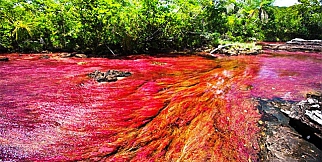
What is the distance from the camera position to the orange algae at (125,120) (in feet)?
8.85

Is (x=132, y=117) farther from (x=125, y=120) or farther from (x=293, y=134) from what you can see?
(x=293, y=134)

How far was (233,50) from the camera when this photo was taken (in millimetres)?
15000

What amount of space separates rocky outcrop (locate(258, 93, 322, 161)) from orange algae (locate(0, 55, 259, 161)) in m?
0.20

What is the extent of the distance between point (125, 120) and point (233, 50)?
13.1m

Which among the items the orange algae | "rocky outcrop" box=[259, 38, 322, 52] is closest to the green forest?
the orange algae

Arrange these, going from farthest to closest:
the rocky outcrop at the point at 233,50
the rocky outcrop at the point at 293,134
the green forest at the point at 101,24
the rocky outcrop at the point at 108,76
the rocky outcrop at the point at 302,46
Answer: the rocky outcrop at the point at 302,46 < the rocky outcrop at the point at 233,50 < the green forest at the point at 101,24 < the rocky outcrop at the point at 108,76 < the rocky outcrop at the point at 293,134

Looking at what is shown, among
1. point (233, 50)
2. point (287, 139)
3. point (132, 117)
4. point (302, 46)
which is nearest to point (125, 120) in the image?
point (132, 117)

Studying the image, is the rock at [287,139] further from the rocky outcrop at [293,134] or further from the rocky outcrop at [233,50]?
the rocky outcrop at [233,50]

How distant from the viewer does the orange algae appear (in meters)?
2.70

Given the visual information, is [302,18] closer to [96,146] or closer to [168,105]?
[168,105]

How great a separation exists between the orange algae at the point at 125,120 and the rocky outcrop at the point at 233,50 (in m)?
9.23

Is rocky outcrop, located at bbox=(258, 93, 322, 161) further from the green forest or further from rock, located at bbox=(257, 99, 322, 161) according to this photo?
the green forest

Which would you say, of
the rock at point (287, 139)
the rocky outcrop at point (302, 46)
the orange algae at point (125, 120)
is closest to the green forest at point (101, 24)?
the orange algae at point (125, 120)

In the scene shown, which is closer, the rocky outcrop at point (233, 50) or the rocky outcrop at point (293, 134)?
the rocky outcrop at point (293, 134)
